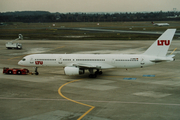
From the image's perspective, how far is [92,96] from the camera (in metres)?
30.3

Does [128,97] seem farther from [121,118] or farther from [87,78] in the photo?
[87,78]

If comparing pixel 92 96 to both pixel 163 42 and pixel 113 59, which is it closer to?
pixel 113 59

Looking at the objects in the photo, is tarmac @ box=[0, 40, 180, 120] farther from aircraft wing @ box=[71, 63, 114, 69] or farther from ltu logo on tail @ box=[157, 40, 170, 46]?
ltu logo on tail @ box=[157, 40, 170, 46]

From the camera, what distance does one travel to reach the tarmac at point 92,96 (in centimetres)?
2397

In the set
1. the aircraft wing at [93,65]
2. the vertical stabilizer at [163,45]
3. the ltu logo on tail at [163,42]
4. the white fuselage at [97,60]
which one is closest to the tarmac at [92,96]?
the aircraft wing at [93,65]

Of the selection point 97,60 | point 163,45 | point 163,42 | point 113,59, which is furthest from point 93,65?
point 163,42

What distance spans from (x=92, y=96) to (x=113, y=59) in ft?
41.7

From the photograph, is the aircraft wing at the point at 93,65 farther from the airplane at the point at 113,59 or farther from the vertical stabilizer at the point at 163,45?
the vertical stabilizer at the point at 163,45

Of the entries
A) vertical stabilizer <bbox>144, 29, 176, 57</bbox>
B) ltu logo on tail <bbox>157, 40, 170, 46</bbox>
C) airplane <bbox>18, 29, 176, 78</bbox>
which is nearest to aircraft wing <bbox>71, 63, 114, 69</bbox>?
airplane <bbox>18, 29, 176, 78</bbox>

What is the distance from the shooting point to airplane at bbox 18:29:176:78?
132ft

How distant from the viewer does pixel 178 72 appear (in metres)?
45.4

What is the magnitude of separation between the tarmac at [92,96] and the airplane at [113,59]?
2.17 meters

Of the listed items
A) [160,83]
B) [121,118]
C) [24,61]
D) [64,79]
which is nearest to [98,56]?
[64,79]

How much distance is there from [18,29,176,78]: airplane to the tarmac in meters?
2.17
